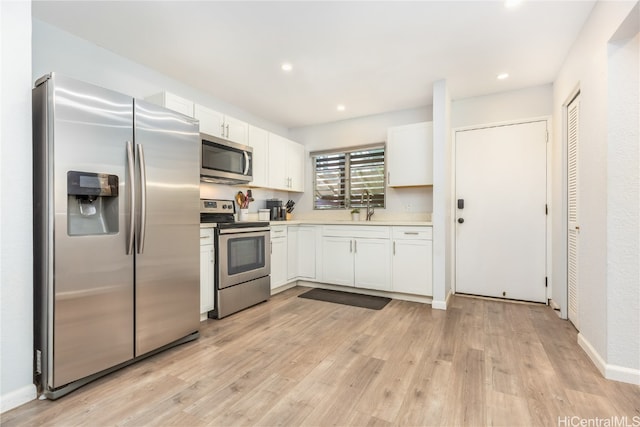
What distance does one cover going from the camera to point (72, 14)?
2148 mm

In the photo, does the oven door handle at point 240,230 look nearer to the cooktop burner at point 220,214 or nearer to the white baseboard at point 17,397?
the cooktop burner at point 220,214

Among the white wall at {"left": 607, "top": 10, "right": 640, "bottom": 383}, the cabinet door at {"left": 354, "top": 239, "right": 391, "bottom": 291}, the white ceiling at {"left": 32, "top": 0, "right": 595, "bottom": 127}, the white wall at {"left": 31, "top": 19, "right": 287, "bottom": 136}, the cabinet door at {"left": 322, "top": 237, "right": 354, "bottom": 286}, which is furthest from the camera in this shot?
the cabinet door at {"left": 322, "top": 237, "right": 354, "bottom": 286}

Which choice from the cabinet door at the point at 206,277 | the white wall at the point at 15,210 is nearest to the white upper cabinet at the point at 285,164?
the cabinet door at the point at 206,277

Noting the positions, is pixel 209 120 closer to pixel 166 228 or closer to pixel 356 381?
pixel 166 228

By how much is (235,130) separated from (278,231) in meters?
1.35

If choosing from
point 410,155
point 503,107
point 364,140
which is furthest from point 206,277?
point 503,107

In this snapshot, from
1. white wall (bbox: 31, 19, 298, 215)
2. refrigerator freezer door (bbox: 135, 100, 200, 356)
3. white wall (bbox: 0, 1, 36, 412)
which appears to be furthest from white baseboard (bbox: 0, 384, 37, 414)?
white wall (bbox: 31, 19, 298, 215)

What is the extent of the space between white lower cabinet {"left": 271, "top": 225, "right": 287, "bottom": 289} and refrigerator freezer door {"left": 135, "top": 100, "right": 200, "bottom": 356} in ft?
4.58

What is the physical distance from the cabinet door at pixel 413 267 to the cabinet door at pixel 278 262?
1425 millimetres

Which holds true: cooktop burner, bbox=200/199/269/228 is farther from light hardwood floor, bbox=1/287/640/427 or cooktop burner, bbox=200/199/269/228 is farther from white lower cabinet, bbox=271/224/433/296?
light hardwood floor, bbox=1/287/640/427

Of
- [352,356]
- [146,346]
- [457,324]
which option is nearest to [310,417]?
[352,356]

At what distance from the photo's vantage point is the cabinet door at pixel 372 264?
143 inches

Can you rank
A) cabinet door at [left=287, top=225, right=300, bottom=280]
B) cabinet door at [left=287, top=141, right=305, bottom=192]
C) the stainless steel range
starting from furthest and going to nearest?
1. cabinet door at [left=287, top=141, right=305, bottom=192]
2. cabinet door at [left=287, top=225, right=300, bottom=280]
3. the stainless steel range

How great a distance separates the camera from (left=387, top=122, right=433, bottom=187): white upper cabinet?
12.2ft
